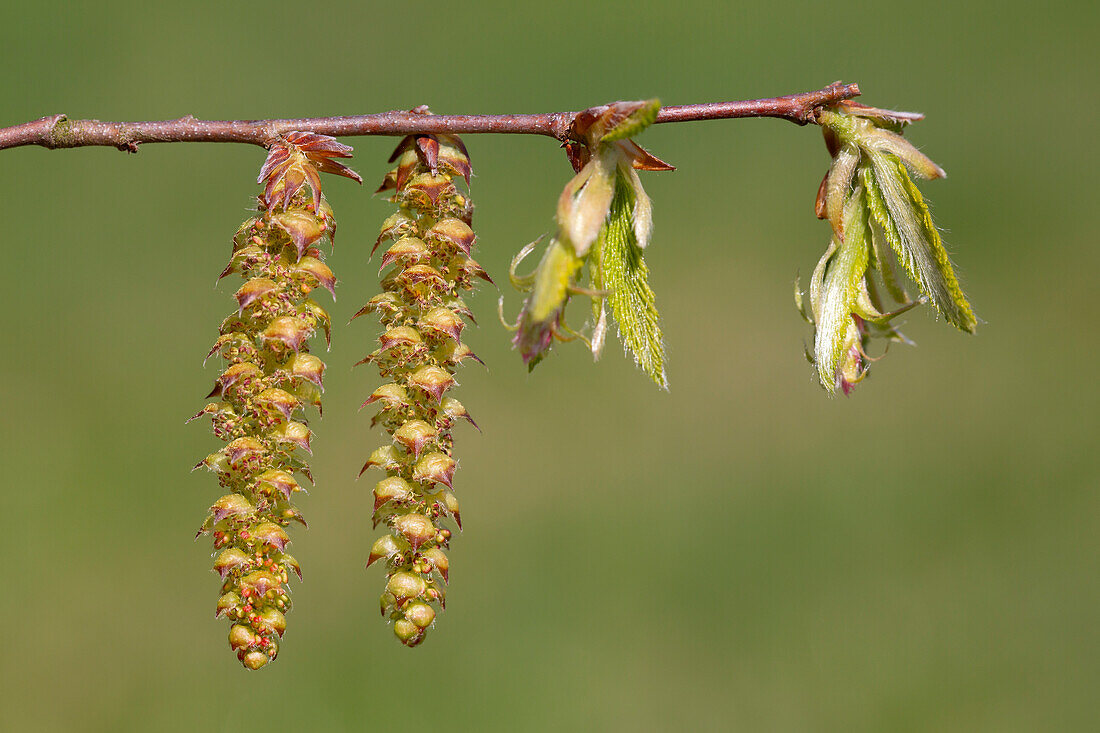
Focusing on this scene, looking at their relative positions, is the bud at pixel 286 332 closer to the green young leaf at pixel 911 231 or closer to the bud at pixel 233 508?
the bud at pixel 233 508

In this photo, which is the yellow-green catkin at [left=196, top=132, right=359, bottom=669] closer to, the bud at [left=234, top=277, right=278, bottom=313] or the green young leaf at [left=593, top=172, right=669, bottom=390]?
the bud at [left=234, top=277, right=278, bottom=313]

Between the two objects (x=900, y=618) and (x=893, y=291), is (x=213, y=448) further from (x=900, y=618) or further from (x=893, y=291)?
(x=893, y=291)

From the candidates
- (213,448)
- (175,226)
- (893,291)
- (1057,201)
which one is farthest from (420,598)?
(1057,201)

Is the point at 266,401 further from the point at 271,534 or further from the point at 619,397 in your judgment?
the point at 619,397

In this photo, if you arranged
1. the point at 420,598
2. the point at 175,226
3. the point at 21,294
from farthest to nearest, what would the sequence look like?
the point at 175,226, the point at 21,294, the point at 420,598

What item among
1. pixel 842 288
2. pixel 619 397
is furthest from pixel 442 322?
pixel 619 397
